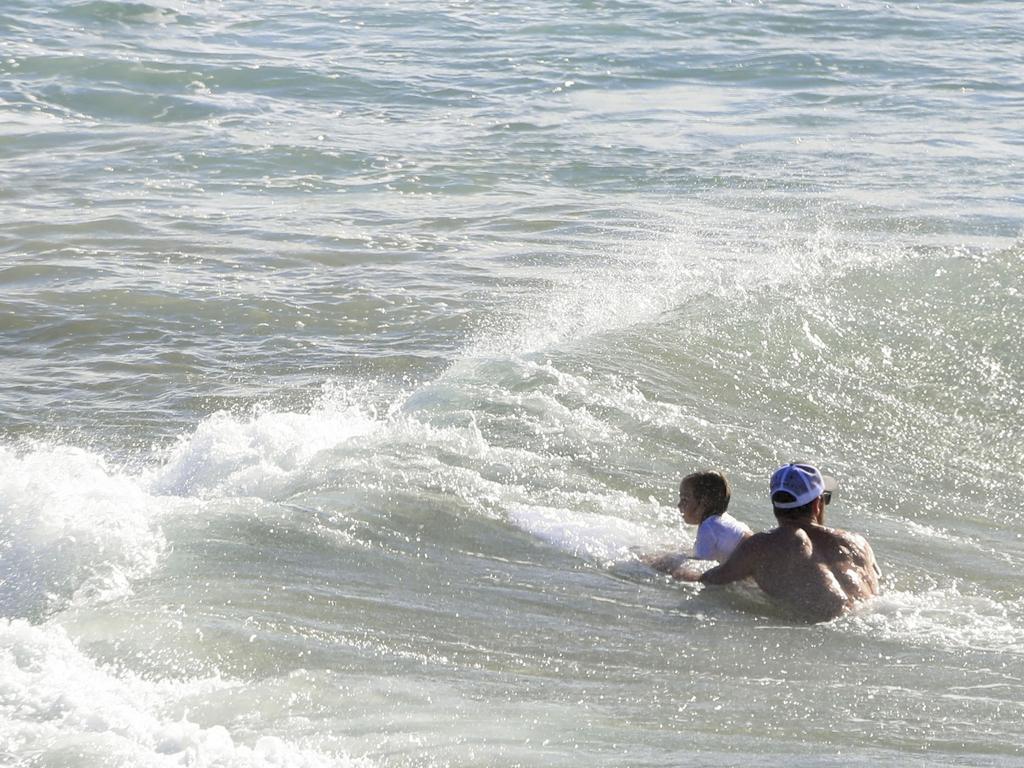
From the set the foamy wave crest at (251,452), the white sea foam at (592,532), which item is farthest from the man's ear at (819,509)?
the foamy wave crest at (251,452)

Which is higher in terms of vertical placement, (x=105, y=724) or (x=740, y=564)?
(x=105, y=724)

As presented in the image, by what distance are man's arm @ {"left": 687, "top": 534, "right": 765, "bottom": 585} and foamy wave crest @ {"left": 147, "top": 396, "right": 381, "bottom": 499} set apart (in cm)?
211

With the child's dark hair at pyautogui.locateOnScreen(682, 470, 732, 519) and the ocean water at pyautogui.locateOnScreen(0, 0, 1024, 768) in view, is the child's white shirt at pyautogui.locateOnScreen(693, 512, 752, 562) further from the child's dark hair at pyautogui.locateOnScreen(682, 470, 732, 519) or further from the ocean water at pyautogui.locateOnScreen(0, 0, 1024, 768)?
the ocean water at pyautogui.locateOnScreen(0, 0, 1024, 768)

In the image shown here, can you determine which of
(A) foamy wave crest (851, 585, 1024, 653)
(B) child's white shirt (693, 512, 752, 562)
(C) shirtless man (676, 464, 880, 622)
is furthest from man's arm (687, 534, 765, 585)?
(A) foamy wave crest (851, 585, 1024, 653)

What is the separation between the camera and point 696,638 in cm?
543

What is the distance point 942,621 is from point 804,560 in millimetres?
564

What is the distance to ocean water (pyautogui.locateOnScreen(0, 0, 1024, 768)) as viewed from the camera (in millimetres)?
4758

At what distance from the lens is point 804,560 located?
19.2 ft

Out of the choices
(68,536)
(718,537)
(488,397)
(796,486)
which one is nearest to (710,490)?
(718,537)

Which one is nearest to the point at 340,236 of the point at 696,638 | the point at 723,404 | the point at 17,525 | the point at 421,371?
the point at 421,371

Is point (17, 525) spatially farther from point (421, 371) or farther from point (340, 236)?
point (340, 236)

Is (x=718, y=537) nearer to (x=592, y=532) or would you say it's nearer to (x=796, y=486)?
(x=796, y=486)

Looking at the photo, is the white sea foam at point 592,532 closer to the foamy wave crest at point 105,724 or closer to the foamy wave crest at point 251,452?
the foamy wave crest at point 251,452

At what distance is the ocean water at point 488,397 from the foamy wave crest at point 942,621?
0.08 feet
